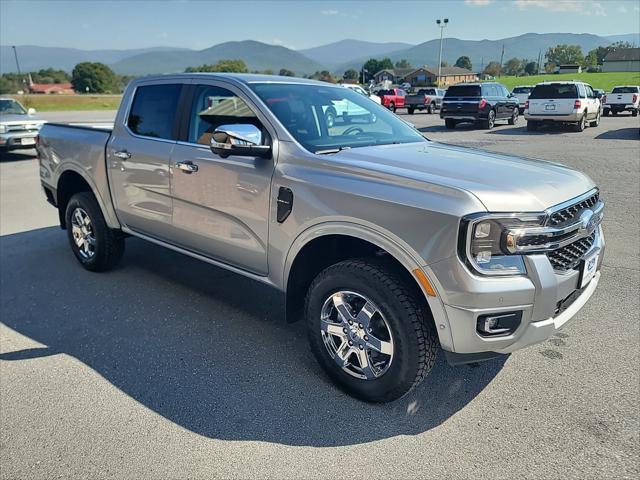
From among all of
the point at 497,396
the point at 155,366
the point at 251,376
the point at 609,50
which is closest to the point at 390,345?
the point at 497,396

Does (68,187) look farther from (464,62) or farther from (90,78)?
(464,62)

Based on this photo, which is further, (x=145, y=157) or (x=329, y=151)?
(x=145, y=157)

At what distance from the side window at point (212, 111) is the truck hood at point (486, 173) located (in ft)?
3.28

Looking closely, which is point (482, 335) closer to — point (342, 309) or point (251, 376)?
point (342, 309)

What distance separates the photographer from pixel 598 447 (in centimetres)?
255

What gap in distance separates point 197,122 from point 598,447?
135 inches

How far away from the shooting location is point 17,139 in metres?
13.7

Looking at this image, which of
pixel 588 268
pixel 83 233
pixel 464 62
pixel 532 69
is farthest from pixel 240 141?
pixel 464 62

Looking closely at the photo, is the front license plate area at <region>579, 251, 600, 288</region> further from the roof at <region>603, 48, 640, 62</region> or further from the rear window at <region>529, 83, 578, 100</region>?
the roof at <region>603, 48, 640, 62</region>

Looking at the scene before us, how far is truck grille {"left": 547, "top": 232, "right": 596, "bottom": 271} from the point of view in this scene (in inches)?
102

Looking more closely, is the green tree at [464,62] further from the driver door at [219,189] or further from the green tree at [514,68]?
the driver door at [219,189]

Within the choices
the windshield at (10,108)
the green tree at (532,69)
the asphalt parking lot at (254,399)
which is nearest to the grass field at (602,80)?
the windshield at (10,108)

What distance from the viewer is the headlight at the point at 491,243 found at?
92.9 inches

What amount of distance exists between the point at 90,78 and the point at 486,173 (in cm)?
10574
